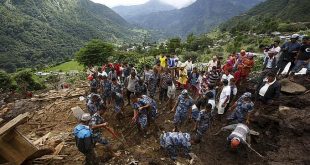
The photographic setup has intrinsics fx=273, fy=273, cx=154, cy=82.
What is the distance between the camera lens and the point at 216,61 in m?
12.7

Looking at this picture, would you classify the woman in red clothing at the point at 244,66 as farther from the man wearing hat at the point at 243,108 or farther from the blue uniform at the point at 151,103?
the blue uniform at the point at 151,103

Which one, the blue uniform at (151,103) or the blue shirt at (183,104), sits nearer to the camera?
the blue shirt at (183,104)

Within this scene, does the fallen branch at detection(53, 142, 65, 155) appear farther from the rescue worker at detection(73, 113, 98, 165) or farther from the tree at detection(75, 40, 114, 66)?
the tree at detection(75, 40, 114, 66)

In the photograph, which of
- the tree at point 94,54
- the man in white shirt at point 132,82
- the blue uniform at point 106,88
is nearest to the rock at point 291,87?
the man in white shirt at point 132,82

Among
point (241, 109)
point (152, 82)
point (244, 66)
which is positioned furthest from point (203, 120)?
point (244, 66)

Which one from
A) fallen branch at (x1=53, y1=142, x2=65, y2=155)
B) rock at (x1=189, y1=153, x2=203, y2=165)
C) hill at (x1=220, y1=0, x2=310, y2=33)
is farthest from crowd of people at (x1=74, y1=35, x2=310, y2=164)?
hill at (x1=220, y1=0, x2=310, y2=33)

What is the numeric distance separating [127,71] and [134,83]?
2150 mm

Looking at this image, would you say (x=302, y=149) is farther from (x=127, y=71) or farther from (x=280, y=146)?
(x=127, y=71)

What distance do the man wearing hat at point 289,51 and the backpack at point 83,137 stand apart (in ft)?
27.4

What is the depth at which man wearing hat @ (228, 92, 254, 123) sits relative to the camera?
815 centimetres

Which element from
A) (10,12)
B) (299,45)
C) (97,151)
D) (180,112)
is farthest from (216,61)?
(10,12)

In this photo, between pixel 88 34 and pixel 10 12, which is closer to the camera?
pixel 10 12

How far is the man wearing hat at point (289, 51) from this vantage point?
10483 mm

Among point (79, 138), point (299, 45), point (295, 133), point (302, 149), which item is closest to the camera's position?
point (79, 138)
